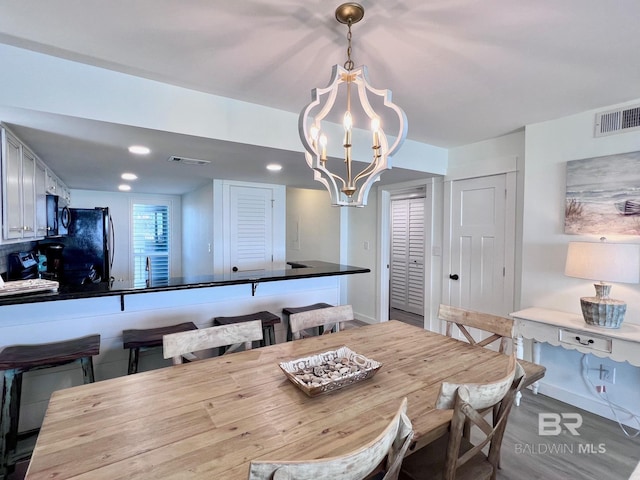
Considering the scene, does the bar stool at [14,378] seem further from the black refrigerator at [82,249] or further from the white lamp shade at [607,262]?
the white lamp shade at [607,262]

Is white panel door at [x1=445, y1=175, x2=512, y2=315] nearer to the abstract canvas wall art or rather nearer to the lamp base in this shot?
the abstract canvas wall art

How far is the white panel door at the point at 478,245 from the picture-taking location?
3.22 meters

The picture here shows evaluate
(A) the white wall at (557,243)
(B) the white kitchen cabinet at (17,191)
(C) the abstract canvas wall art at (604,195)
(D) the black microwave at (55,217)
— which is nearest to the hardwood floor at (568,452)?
(A) the white wall at (557,243)

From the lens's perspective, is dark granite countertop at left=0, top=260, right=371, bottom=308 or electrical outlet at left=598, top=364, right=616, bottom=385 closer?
dark granite countertop at left=0, top=260, right=371, bottom=308

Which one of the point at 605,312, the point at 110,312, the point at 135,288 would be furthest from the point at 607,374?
the point at 110,312

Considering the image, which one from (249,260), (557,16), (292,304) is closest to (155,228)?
(249,260)

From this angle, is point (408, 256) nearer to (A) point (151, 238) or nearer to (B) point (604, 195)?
(B) point (604, 195)

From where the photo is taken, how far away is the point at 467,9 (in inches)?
51.8

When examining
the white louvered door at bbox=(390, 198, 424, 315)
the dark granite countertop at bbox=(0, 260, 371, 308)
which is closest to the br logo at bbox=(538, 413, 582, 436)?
the dark granite countertop at bbox=(0, 260, 371, 308)

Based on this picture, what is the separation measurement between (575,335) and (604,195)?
1.07m

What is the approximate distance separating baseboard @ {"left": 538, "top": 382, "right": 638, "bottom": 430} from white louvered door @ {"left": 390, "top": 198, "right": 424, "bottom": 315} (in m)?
2.34

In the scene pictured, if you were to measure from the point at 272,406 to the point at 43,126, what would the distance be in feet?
7.01

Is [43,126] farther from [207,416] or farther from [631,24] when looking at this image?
[631,24]

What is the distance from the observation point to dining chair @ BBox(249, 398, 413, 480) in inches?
26.6
